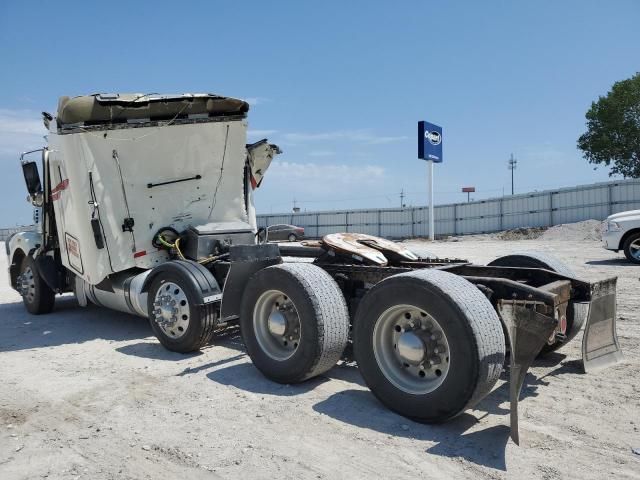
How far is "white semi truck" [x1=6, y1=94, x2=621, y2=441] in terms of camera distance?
3.49m

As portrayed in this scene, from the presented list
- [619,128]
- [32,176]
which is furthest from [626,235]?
[619,128]

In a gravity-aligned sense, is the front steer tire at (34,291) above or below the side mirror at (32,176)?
below

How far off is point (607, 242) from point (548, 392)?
10.1 metres

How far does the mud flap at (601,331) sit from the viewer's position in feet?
13.9

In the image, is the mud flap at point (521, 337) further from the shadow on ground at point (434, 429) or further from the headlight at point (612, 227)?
the headlight at point (612, 227)

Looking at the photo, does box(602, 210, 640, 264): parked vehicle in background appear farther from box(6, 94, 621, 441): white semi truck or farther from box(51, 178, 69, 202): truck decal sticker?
box(51, 178, 69, 202): truck decal sticker

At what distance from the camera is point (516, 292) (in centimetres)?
378

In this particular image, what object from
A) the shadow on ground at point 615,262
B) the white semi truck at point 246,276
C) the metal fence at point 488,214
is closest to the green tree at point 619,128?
the metal fence at point 488,214

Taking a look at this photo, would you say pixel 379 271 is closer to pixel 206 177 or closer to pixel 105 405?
pixel 105 405

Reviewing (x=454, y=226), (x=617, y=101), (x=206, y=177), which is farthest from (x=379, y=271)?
(x=617, y=101)

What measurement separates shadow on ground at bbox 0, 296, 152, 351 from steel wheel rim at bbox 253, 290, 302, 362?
8.66 feet

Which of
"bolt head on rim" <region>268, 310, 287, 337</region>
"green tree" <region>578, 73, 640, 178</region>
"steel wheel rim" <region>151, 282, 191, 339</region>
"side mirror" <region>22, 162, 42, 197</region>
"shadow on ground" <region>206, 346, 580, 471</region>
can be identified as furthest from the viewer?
"green tree" <region>578, 73, 640, 178</region>

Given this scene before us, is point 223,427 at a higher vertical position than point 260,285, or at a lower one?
lower

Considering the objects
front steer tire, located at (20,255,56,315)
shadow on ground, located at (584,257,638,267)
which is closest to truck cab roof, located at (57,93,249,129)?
front steer tire, located at (20,255,56,315)
